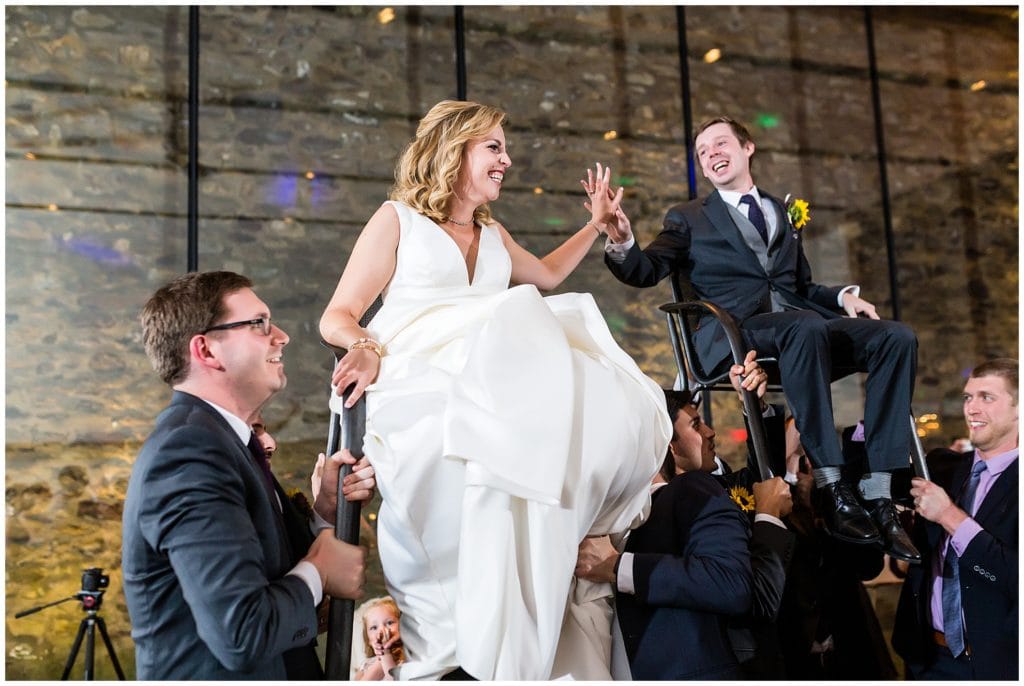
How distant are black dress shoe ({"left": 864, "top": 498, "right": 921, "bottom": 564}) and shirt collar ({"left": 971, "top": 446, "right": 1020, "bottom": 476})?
421mm

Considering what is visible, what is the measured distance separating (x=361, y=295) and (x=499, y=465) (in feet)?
2.79

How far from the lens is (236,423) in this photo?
81.3 inches

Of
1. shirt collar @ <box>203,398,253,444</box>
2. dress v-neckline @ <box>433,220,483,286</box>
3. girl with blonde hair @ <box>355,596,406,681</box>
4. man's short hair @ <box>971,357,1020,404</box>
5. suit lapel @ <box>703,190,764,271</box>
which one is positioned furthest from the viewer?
suit lapel @ <box>703,190,764,271</box>

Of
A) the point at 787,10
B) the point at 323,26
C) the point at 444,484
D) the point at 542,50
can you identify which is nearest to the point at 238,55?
the point at 323,26

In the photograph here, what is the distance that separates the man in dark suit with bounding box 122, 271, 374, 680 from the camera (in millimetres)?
1793

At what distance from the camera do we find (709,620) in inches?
102

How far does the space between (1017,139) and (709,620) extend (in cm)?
755

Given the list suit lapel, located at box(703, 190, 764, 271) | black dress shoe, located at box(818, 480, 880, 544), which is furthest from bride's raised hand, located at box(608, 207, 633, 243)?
black dress shoe, located at box(818, 480, 880, 544)

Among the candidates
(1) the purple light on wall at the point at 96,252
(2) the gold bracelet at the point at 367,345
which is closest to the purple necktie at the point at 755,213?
(2) the gold bracelet at the point at 367,345

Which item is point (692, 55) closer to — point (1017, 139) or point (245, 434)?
point (1017, 139)

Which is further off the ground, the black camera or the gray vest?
the gray vest

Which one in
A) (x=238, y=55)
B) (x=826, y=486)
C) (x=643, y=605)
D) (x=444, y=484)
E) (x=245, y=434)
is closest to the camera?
(x=245, y=434)

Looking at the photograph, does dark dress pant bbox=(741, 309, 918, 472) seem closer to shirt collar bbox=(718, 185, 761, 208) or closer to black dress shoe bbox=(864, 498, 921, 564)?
black dress shoe bbox=(864, 498, 921, 564)

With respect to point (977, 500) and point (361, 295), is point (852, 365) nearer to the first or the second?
point (977, 500)
